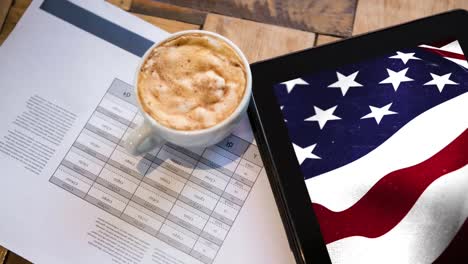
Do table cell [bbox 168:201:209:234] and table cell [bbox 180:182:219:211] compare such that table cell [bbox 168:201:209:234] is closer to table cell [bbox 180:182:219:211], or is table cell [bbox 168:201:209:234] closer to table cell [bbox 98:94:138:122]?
table cell [bbox 180:182:219:211]

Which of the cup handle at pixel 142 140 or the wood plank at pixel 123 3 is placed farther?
the wood plank at pixel 123 3

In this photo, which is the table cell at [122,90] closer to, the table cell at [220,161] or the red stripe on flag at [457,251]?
the table cell at [220,161]

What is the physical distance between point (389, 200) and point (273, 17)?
0.83ft

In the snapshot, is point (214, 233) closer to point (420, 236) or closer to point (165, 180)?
Answer: point (165, 180)

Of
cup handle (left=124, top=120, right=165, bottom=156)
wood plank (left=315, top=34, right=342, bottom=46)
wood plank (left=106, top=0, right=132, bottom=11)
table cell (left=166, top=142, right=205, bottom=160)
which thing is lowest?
cup handle (left=124, top=120, right=165, bottom=156)

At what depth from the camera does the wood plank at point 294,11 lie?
550mm

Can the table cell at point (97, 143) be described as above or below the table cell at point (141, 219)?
above

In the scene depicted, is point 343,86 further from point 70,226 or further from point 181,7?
point 70,226

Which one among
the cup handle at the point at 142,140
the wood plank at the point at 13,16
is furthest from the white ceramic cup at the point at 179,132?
the wood plank at the point at 13,16

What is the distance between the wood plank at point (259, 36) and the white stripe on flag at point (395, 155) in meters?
0.15

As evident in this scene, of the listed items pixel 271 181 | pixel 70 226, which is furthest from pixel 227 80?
pixel 70 226

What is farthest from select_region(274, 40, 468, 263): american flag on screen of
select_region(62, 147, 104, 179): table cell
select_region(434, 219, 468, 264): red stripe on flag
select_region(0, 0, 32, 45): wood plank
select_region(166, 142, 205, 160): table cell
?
select_region(0, 0, 32, 45): wood plank

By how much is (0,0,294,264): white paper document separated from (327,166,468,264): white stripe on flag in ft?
0.22

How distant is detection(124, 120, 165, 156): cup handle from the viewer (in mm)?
448
